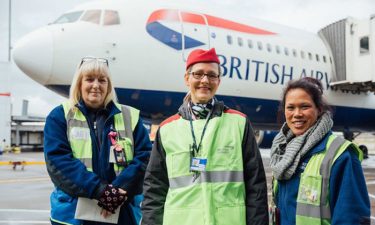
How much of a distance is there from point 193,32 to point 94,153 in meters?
7.84

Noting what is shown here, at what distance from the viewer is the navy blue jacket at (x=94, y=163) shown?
272 cm

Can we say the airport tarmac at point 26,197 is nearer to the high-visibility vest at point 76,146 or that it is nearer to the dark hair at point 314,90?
the high-visibility vest at point 76,146

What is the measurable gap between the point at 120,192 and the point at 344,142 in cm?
141

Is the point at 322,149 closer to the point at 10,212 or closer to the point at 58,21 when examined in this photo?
the point at 10,212

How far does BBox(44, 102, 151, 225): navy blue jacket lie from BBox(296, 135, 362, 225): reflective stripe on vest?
1.11 meters

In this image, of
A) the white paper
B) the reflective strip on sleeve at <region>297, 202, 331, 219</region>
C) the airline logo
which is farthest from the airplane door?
the reflective strip on sleeve at <region>297, 202, 331, 219</region>

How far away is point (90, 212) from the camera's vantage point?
2.80 meters

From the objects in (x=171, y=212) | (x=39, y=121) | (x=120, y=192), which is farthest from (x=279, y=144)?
(x=39, y=121)

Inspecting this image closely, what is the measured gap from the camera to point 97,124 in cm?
295

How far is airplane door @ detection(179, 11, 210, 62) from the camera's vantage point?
10.2 meters

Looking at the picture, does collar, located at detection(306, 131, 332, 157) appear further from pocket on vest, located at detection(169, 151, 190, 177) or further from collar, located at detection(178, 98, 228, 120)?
pocket on vest, located at detection(169, 151, 190, 177)

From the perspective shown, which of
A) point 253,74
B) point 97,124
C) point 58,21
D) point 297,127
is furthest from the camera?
point 253,74

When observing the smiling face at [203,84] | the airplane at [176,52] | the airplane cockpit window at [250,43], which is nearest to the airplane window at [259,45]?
the airplane at [176,52]

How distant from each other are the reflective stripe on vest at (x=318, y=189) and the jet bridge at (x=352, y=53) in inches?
434
